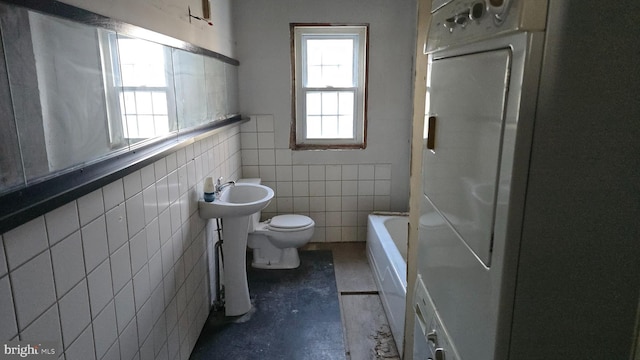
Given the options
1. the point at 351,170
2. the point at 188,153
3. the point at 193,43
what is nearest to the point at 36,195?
the point at 188,153

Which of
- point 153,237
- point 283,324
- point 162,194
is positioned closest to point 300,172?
point 283,324

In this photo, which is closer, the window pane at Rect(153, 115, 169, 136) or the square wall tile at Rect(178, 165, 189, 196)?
the window pane at Rect(153, 115, 169, 136)

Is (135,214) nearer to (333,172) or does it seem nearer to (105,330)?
(105,330)

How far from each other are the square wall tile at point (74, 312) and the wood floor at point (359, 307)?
1.46m

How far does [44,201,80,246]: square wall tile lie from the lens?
104 centimetres

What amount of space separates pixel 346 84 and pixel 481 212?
2908 millimetres

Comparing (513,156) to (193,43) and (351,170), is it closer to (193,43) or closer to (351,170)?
(193,43)

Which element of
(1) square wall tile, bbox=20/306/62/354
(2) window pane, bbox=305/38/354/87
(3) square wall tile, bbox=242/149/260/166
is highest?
(2) window pane, bbox=305/38/354/87

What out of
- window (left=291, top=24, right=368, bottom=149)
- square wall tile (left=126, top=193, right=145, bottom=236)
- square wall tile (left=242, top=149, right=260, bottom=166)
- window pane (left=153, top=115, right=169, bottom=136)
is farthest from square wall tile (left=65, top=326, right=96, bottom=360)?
window (left=291, top=24, right=368, bottom=149)

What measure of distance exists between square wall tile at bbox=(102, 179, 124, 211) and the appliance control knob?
121 cm

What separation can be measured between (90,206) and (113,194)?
0.14 meters

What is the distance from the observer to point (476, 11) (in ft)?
2.49

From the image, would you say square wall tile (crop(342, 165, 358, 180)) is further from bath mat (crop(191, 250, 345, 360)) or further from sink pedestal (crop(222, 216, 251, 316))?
sink pedestal (crop(222, 216, 251, 316))

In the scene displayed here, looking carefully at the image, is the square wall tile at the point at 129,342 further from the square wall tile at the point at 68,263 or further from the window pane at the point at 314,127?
→ the window pane at the point at 314,127
